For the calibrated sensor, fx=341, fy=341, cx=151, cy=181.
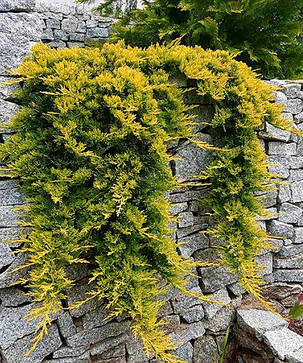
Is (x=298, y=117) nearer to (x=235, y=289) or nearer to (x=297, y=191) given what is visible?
(x=297, y=191)

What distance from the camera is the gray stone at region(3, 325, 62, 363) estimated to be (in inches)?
75.8

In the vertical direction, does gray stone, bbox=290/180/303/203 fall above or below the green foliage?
below

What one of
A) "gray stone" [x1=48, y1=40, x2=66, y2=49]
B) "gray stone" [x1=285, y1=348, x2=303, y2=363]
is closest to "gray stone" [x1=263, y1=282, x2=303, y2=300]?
"gray stone" [x1=285, y1=348, x2=303, y2=363]

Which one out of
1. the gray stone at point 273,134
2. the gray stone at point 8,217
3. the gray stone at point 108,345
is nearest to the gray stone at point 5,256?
the gray stone at point 8,217

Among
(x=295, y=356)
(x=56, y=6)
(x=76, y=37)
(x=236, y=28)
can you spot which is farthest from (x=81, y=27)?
(x=295, y=356)

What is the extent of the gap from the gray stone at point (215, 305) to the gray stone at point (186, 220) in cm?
61

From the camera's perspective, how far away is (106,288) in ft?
6.20

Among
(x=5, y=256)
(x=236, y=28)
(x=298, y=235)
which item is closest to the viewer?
(x=5, y=256)

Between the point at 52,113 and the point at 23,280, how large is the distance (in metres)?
0.91

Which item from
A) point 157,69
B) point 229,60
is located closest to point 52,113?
point 157,69

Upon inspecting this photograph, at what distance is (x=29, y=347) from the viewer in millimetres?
1979

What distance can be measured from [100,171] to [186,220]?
79 centimetres

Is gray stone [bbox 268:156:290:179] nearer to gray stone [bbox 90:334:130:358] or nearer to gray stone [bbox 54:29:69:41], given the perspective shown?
gray stone [bbox 90:334:130:358]

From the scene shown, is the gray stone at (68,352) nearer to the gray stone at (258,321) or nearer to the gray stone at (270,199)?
the gray stone at (258,321)
